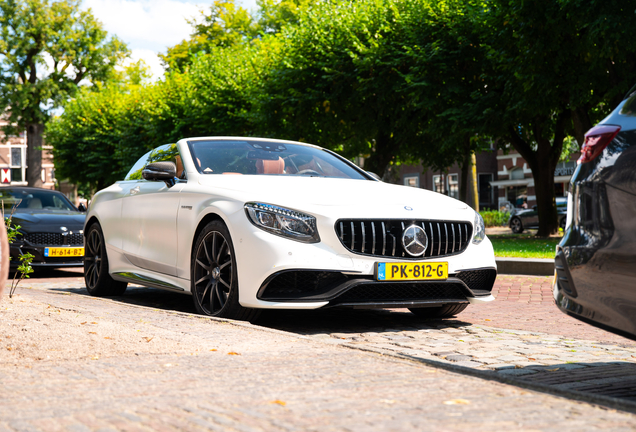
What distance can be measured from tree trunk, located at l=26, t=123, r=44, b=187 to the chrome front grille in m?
43.6

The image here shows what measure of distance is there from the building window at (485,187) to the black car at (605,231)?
52967 mm

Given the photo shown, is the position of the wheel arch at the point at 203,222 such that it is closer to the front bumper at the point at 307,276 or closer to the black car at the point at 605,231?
the front bumper at the point at 307,276

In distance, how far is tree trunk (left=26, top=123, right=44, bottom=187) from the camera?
1860 inches

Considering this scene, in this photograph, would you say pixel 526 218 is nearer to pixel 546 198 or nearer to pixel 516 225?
pixel 516 225

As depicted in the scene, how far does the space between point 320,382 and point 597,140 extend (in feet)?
5.61

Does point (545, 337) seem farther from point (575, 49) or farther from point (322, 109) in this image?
point (322, 109)

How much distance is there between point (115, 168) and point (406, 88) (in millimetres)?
25914

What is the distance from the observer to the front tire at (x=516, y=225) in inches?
1282

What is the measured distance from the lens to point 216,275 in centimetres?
627

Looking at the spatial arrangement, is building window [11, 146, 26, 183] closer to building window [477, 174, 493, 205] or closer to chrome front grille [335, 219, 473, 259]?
building window [477, 174, 493, 205]

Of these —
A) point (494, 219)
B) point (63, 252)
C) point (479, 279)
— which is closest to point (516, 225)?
point (494, 219)

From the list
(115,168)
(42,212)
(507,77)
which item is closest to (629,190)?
(42,212)

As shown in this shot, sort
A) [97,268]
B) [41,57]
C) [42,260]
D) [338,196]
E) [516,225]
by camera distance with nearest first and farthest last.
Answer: [338,196] < [97,268] < [42,260] < [516,225] < [41,57]

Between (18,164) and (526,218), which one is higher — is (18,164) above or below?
above
